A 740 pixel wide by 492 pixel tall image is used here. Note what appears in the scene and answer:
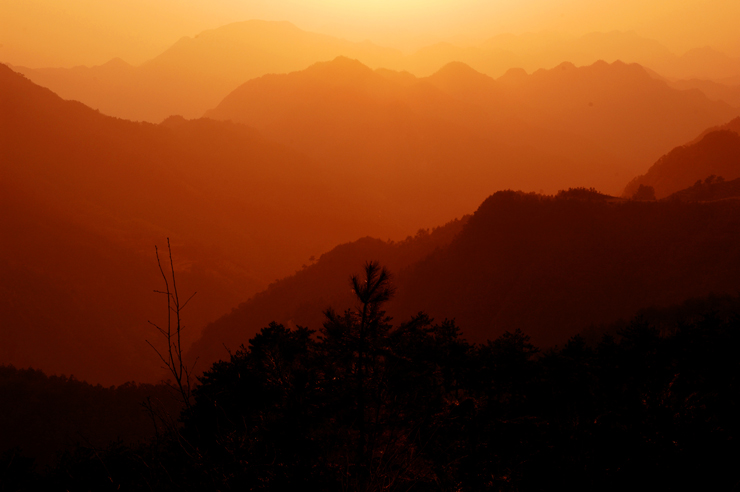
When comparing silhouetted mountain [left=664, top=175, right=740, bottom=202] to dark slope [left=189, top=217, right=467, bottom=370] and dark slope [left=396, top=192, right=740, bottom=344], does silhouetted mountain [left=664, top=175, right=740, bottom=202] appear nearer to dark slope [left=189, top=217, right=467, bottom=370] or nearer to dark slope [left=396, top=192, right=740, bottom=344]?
dark slope [left=396, top=192, right=740, bottom=344]

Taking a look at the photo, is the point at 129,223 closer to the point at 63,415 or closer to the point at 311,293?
the point at 311,293

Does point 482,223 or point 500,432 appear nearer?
point 500,432

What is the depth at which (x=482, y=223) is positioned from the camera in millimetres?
52156

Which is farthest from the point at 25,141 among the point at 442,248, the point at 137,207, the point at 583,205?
the point at 583,205

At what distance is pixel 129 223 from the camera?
361 ft

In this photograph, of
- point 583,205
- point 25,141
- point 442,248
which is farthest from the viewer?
point 25,141

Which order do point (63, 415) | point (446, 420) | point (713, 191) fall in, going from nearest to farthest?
point (446, 420), point (63, 415), point (713, 191)

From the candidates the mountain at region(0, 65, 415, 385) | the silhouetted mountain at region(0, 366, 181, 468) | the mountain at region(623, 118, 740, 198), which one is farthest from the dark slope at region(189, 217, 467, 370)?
the mountain at region(623, 118, 740, 198)

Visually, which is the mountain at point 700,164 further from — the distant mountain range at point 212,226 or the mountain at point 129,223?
the mountain at point 129,223

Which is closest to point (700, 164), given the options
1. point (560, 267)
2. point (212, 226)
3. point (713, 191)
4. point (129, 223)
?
point (713, 191)

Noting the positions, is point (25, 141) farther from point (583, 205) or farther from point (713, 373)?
point (713, 373)

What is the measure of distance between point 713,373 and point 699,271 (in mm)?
29469

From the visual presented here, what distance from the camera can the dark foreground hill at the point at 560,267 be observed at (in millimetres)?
38125

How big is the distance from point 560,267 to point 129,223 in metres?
103
